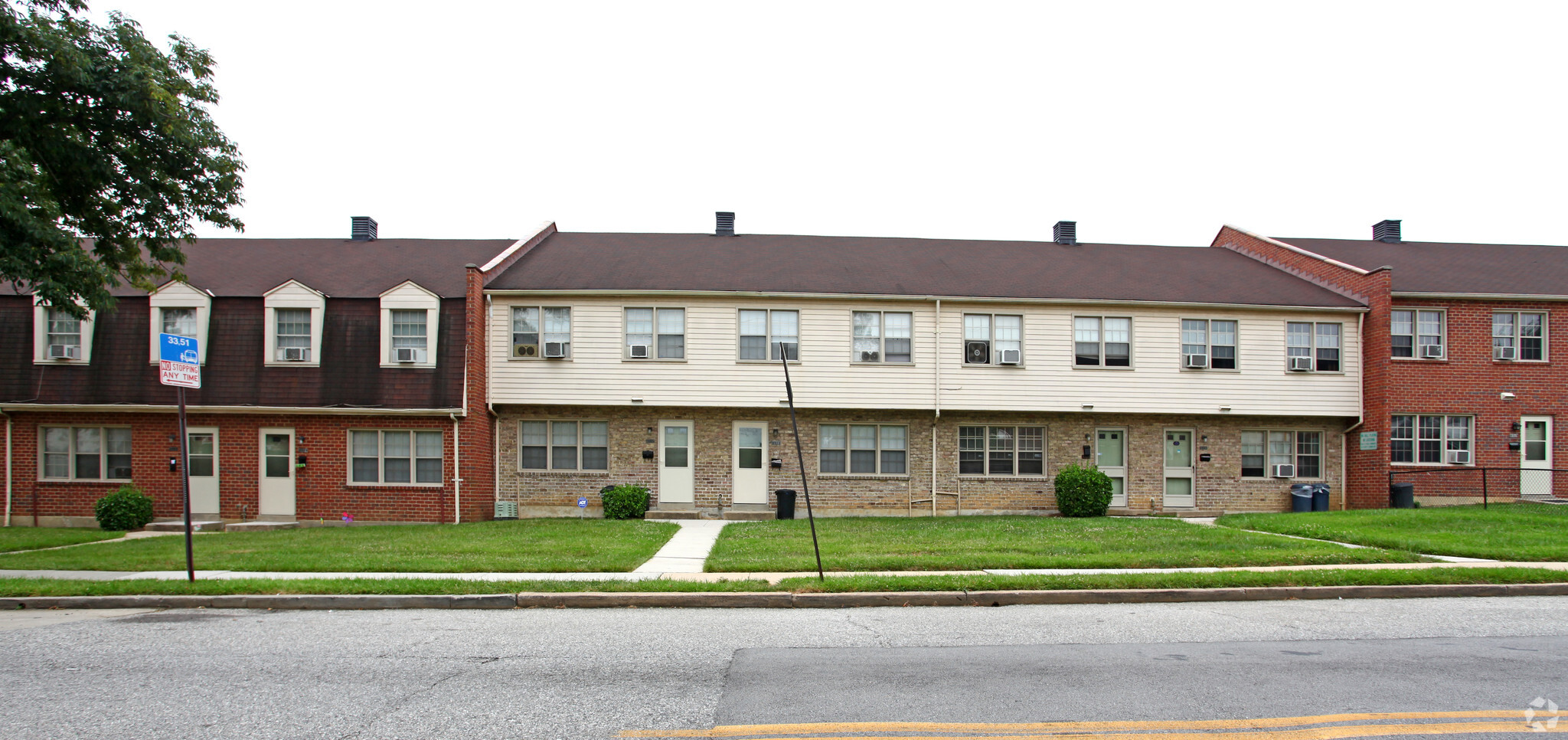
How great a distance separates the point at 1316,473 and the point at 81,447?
2879 centimetres

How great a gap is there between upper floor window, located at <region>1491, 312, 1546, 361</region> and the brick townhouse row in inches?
2.7

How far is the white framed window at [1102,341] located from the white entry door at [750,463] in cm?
766

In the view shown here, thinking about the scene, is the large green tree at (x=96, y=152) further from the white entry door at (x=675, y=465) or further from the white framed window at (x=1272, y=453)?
the white framed window at (x=1272, y=453)

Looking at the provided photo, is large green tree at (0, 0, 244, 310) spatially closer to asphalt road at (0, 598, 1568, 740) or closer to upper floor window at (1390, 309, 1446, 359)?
asphalt road at (0, 598, 1568, 740)

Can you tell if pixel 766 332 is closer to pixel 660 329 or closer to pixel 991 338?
pixel 660 329

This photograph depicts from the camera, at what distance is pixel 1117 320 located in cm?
2127

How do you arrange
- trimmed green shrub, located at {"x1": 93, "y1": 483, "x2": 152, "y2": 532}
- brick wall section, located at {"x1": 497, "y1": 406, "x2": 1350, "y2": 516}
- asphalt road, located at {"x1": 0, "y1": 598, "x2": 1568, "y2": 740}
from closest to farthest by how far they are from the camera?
asphalt road, located at {"x1": 0, "y1": 598, "x2": 1568, "y2": 740}, trimmed green shrub, located at {"x1": 93, "y1": 483, "x2": 152, "y2": 532}, brick wall section, located at {"x1": 497, "y1": 406, "x2": 1350, "y2": 516}

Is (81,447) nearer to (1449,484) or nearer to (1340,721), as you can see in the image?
(1340,721)

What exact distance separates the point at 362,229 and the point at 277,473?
331 inches

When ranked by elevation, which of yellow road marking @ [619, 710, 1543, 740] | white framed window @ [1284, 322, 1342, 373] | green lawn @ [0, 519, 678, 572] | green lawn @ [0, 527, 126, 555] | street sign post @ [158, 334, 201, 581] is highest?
white framed window @ [1284, 322, 1342, 373]

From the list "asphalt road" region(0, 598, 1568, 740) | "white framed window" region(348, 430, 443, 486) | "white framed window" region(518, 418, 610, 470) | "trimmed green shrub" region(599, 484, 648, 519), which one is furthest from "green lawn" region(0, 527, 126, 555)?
"trimmed green shrub" region(599, 484, 648, 519)

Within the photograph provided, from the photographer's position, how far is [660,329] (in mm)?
20641

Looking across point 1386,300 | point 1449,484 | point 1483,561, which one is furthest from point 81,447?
point 1449,484

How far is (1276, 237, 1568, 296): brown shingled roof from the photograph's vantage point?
22484 millimetres
